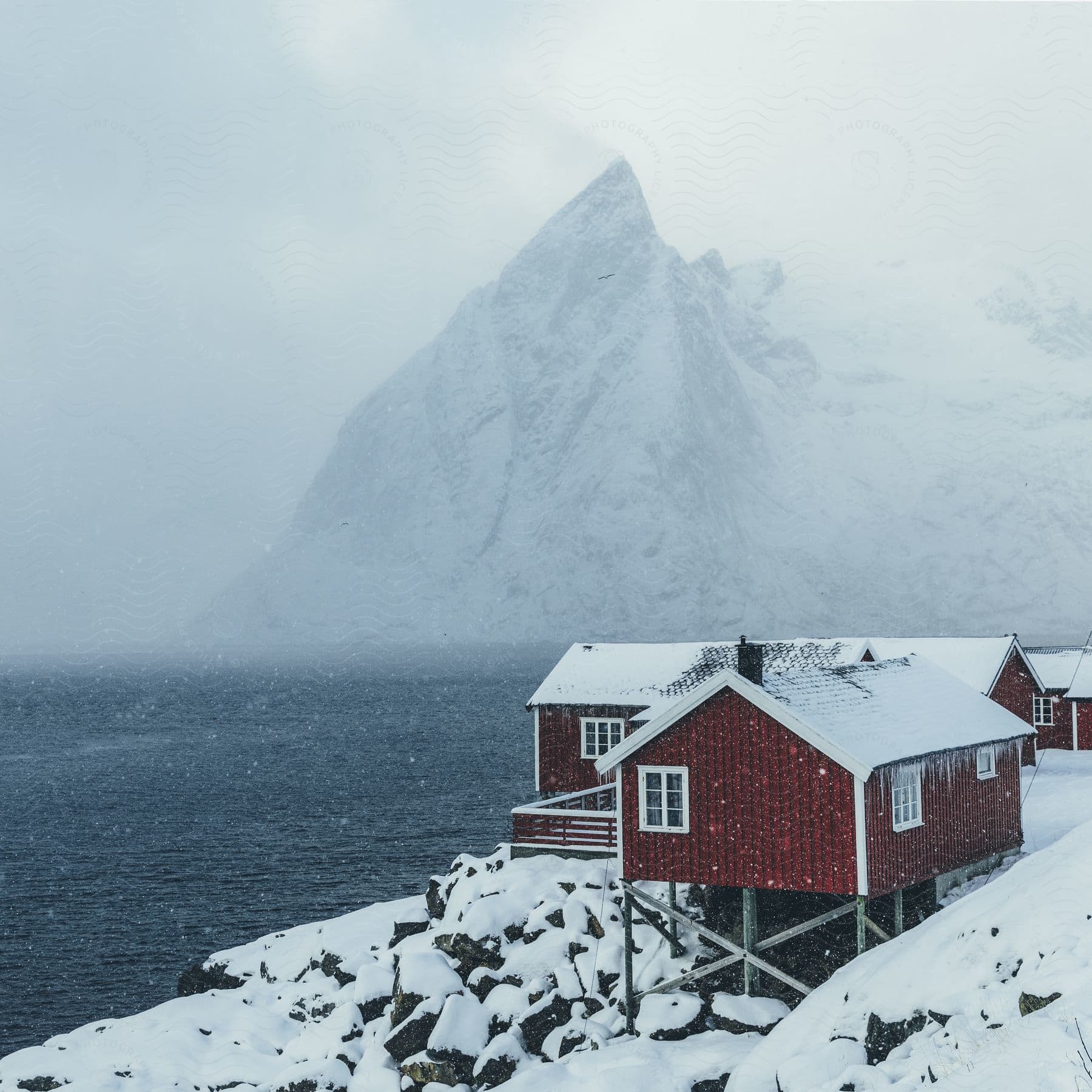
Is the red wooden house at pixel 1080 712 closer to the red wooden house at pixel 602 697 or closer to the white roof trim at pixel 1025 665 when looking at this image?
the white roof trim at pixel 1025 665

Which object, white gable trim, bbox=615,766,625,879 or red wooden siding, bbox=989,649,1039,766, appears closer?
white gable trim, bbox=615,766,625,879

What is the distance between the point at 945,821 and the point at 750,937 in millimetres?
5724

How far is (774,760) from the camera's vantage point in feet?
81.9

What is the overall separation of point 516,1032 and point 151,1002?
712 inches

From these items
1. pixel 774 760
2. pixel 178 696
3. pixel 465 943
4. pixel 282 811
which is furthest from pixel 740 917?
pixel 178 696

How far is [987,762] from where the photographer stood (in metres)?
29.1

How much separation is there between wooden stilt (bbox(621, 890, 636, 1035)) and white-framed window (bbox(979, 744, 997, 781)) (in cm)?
974

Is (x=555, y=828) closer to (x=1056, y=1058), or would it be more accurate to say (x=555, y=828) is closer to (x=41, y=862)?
(x=1056, y=1058)

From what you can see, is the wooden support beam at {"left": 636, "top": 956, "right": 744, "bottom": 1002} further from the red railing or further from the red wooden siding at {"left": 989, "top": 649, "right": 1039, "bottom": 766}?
the red wooden siding at {"left": 989, "top": 649, "right": 1039, "bottom": 766}

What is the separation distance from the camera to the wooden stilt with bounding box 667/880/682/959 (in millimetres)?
26719

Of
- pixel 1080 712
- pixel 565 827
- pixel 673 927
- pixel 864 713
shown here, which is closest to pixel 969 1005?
pixel 864 713

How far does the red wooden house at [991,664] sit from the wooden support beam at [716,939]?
19019mm

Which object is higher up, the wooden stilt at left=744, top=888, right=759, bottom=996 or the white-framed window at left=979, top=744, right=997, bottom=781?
the white-framed window at left=979, top=744, right=997, bottom=781

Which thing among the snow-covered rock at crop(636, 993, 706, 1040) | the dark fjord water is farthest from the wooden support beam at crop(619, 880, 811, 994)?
the dark fjord water
